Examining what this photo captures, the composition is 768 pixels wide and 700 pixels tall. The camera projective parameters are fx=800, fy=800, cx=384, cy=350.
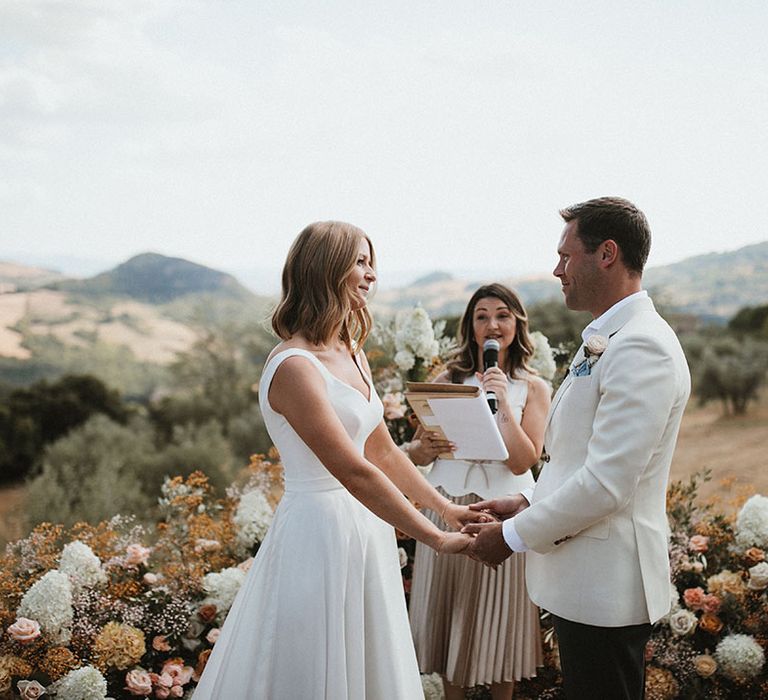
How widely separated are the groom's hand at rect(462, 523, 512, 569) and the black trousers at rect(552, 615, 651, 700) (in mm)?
354

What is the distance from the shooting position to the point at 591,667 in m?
2.37

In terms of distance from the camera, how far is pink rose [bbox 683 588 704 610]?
396 centimetres

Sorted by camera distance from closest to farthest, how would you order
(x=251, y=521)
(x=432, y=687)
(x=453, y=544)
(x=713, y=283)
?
(x=453, y=544) → (x=432, y=687) → (x=251, y=521) → (x=713, y=283)

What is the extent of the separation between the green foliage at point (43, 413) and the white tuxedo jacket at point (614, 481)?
9.68 metres

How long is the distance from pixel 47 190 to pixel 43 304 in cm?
169

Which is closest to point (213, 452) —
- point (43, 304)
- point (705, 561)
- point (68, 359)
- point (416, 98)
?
point (68, 359)

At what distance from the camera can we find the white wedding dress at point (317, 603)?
243cm

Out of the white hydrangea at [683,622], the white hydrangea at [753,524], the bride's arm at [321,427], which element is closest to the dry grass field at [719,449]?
the white hydrangea at [753,524]

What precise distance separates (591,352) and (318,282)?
893 mm

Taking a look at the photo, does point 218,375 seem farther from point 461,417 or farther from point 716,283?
point 461,417

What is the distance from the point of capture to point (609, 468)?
7.26ft

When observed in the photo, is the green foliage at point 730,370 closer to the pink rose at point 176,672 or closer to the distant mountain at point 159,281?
the distant mountain at point 159,281

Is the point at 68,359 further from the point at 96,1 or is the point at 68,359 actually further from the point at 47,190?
the point at 96,1

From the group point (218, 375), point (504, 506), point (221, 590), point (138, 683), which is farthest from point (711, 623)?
point (218, 375)
